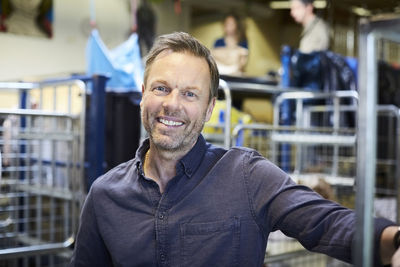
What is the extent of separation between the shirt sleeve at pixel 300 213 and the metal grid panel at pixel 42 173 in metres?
1.26

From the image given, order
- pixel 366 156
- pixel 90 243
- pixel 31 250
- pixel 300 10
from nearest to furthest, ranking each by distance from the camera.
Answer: pixel 366 156 → pixel 90 243 → pixel 31 250 → pixel 300 10

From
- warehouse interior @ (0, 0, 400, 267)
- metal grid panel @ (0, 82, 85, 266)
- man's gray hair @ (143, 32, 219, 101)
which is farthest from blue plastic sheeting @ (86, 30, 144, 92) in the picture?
man's gray hair @ (143, 32, 219, 101)

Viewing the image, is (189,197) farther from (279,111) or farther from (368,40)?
(279,111)

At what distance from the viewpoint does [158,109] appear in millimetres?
1168

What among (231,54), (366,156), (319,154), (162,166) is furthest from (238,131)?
(231,54)

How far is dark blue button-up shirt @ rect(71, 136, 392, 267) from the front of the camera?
44.2 inches

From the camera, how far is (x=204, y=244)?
113 cm

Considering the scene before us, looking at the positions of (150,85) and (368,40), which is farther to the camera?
(150,85)

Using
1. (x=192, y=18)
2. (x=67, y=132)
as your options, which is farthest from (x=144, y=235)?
(x=192, y=18)

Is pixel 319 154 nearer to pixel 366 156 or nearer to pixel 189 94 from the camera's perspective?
pixel 189 94

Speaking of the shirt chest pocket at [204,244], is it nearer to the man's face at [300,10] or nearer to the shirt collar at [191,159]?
the shirt collar at [191,159]

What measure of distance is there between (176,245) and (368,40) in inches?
27.8

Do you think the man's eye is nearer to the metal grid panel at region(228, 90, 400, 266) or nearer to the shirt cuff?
the shirt cuff

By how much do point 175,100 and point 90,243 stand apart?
42cm
